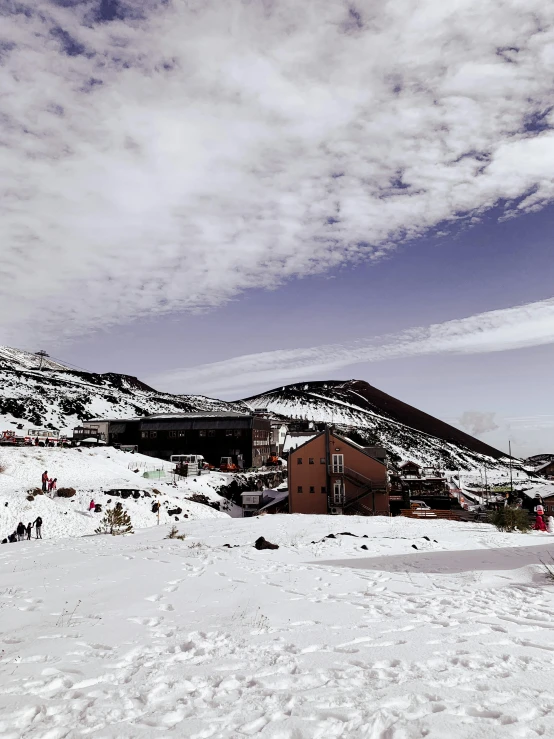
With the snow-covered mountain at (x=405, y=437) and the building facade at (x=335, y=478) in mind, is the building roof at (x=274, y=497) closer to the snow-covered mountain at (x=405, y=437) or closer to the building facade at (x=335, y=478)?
the building facade at (x=335, y=478)

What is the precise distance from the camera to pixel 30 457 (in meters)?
45.3

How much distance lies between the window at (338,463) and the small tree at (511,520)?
24.8 metres

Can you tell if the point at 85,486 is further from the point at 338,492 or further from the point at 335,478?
the point at 338,492

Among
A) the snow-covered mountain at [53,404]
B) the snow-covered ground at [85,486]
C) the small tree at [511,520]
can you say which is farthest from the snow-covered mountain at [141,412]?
the small tree at [511,520]

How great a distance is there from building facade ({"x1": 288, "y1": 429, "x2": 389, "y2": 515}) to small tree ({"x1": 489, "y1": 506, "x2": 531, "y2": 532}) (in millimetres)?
23421

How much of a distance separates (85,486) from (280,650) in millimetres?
39360

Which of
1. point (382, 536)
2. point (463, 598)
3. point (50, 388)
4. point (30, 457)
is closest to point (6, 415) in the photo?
point (50, 388)

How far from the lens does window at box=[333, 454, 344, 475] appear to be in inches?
1893

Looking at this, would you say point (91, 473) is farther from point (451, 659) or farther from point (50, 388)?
point (50, 388)

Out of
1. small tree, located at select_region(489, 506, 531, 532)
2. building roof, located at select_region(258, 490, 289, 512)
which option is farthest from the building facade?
small tree, located at select_region(489, 506, 531, 532)

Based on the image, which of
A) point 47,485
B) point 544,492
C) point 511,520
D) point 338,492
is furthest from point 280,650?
point 544,492

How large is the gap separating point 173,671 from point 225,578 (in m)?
5.96

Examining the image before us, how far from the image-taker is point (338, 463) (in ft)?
158

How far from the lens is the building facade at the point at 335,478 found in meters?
46.8
